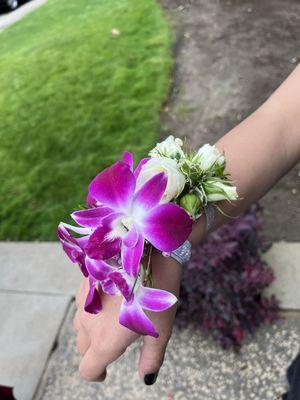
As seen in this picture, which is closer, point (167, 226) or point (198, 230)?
point (167, 226)

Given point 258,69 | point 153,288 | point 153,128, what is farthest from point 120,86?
point 153,288

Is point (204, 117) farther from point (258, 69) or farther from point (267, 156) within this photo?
point (267, 156)

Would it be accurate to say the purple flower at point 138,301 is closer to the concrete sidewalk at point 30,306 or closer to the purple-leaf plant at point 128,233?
the purple-leaf plant at point 128,233

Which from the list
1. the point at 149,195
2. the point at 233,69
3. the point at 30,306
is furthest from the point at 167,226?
the point at 233,69

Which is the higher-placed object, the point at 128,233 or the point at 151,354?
the point at 128,233

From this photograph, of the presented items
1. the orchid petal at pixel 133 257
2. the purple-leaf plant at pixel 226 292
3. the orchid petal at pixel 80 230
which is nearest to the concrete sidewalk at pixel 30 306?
the purple-leaf plant at pixel 226 292

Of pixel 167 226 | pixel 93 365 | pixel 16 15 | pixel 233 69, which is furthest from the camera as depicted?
pixel 16 15

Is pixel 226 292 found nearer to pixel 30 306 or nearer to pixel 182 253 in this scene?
pixel 30 306
